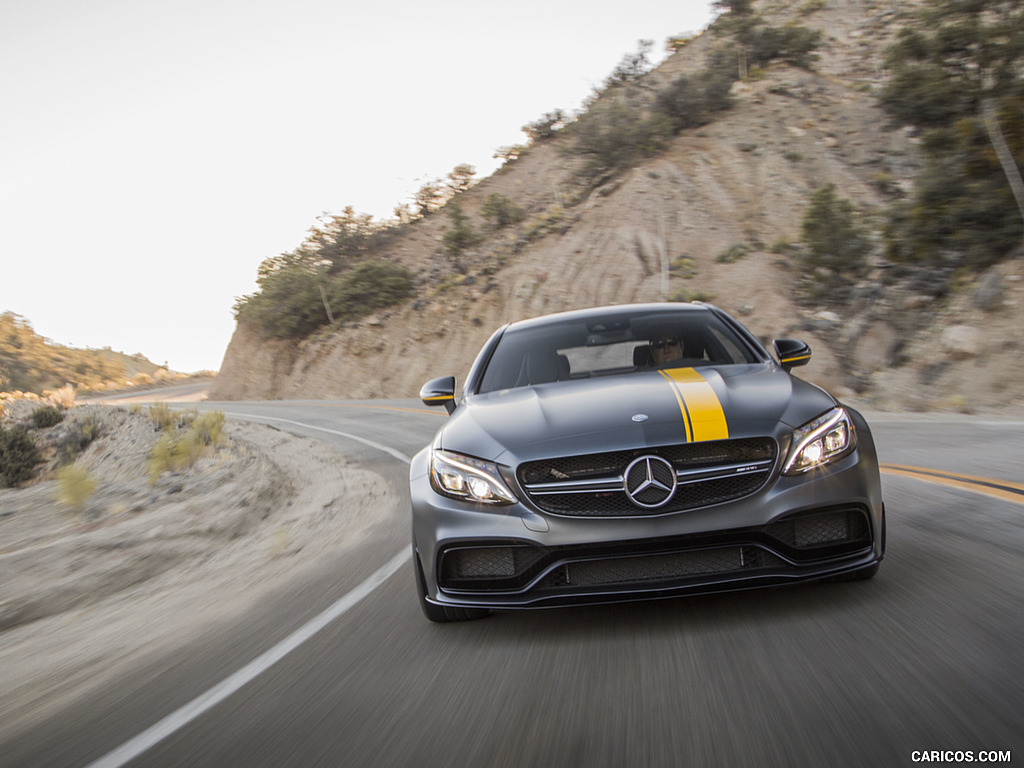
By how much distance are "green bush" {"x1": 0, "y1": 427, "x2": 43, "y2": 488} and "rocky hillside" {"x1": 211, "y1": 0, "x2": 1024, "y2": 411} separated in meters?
13.2

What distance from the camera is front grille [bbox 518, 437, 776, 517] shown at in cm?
323

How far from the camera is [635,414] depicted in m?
3.55

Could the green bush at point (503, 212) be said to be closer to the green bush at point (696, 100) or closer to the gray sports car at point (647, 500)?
the green bush at point (696, 100)

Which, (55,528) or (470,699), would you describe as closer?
(470,699)

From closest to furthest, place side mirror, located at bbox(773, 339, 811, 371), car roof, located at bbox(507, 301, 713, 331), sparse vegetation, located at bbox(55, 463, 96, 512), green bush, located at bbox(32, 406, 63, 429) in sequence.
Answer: side mirror, located at bbox(773, 339, 811, 371) < car roof, located at bbox(507, 301, 713, 331) < sparse vegetation, located at bbox(55, 463, 96, 512) < green bush, located at bbox(32, 406, 63, 429)

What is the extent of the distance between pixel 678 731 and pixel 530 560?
97 centimetres

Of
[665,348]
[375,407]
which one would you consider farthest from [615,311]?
[375,407]

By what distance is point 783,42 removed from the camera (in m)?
35.4

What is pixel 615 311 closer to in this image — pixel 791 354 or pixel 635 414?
pixel 791 354

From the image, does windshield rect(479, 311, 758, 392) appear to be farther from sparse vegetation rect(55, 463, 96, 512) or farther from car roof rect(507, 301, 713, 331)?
sparse vegetation rect(55, 463, 96, 512)

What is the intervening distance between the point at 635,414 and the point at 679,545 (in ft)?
2.04

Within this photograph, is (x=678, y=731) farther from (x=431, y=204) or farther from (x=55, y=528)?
(x=431, y=204)

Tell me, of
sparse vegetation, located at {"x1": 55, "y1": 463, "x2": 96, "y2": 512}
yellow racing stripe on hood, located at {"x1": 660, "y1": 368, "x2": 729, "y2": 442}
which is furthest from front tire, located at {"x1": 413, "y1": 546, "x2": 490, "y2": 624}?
sparse vegetation, located at {"x1": 55, "y1": 463, "x2": 96, "y2": 512}

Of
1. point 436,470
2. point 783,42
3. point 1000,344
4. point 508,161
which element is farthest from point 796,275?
→ point 508,161
